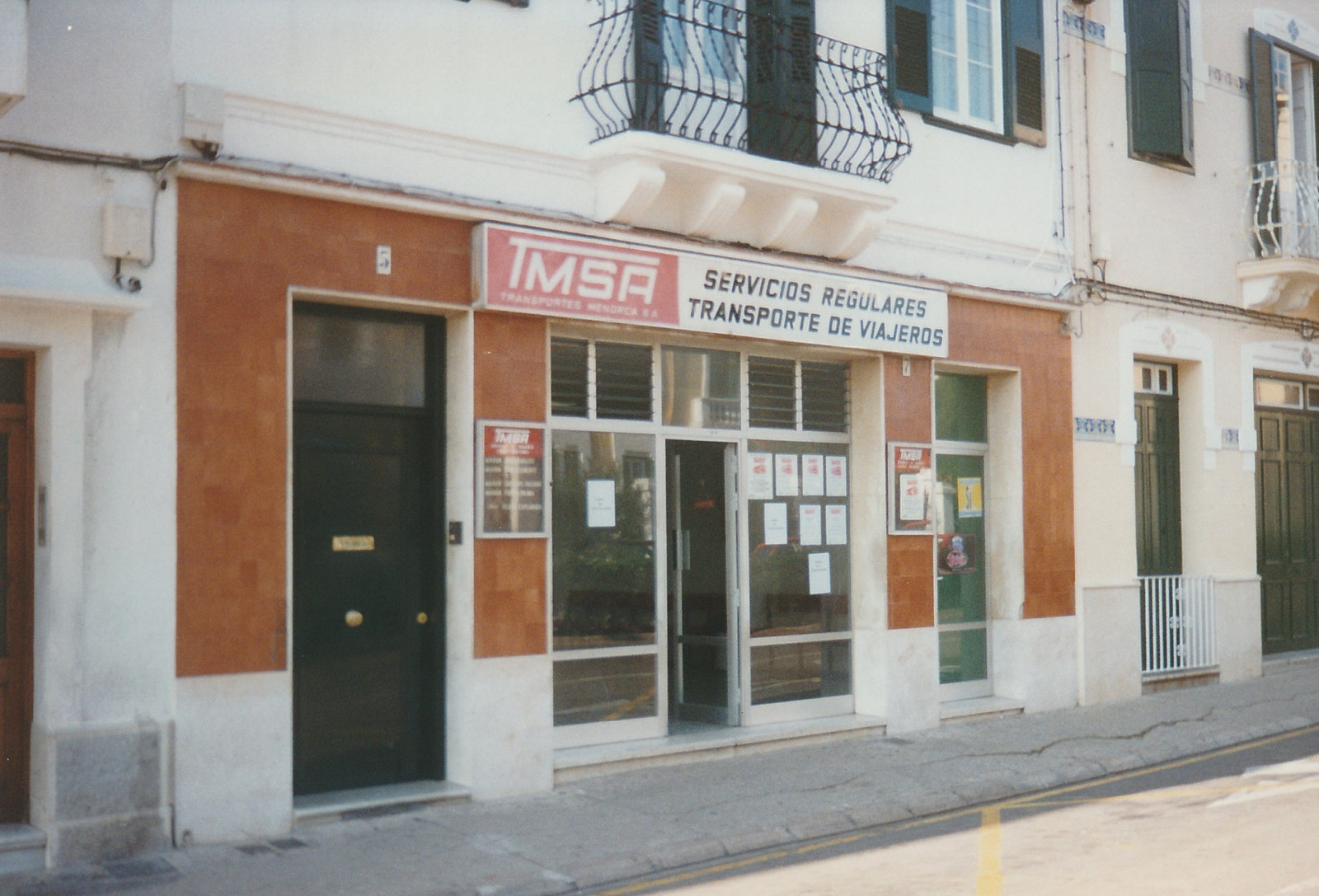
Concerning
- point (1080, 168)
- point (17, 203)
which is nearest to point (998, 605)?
point (1080, 168)

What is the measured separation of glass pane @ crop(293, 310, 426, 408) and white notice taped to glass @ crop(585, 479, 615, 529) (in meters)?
1.39

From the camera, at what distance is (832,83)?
10.2m

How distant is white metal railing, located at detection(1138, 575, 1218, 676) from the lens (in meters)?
12.9

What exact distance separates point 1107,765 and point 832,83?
18.4 ft

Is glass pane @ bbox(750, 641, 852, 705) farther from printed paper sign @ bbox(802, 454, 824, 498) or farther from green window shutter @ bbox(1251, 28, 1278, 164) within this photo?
green window shutter @ bbox(1251, 28, 1278, 164)

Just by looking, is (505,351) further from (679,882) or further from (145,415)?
(679,882)

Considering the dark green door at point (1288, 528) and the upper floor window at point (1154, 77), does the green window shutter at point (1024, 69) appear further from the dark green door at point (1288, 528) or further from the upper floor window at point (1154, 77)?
the dark green door at point (1288, 528)

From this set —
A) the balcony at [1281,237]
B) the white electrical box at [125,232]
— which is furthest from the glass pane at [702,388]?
the balcony at [1281,237]

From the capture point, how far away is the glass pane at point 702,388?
9539mm

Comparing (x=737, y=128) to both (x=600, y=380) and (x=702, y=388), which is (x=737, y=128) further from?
(x=600, y=380)

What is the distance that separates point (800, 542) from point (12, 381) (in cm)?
592

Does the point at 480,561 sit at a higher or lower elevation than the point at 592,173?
lower

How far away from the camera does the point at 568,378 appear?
8938 millimetres

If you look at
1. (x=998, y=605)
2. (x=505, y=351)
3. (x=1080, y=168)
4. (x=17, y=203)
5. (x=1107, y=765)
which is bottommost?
(x=1107, y=765)
